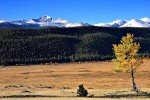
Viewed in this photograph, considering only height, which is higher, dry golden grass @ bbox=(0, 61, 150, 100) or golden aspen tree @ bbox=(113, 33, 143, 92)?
golden aspen tree @ bbox=(113, 33, 143, 92)

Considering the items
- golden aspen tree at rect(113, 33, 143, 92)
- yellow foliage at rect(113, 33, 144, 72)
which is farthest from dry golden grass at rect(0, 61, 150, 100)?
yellow foliage at rect(113, 33, 144, 72)

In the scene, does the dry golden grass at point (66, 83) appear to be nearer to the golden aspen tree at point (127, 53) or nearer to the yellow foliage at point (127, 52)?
the golden aspen tree at point (127, 53)

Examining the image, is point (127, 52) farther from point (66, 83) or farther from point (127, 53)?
point (66, 83)

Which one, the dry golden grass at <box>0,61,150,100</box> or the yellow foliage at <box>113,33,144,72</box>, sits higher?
the yellow foliage at <box>113,33,144,72</box>

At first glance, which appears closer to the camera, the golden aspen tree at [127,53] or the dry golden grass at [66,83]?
the dry golden grass at [66,83]

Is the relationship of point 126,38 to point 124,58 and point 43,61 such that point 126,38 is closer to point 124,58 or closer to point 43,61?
point 124,58

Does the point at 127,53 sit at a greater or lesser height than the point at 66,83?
greater

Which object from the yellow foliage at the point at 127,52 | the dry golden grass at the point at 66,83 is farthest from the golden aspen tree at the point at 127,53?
the dry golden grass at the point at 66,83

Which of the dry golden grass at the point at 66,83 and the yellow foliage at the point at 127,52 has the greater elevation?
the yellow foliage at the point at 127,52

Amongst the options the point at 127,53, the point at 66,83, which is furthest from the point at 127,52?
the point at 66,83

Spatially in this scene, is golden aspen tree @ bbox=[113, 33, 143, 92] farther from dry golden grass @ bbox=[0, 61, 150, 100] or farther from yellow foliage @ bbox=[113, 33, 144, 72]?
dry golden grass @ bbox=[0, 61, 150, 100]

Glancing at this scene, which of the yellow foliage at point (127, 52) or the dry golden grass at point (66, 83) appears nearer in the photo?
the dry golden grass at point (66, 83)

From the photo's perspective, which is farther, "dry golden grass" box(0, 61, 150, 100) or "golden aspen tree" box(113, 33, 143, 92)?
"golden aspen tree" box(113, 33, 143, 92)

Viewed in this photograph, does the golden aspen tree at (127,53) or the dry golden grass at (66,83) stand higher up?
the golden aspen tree at (127,53)
